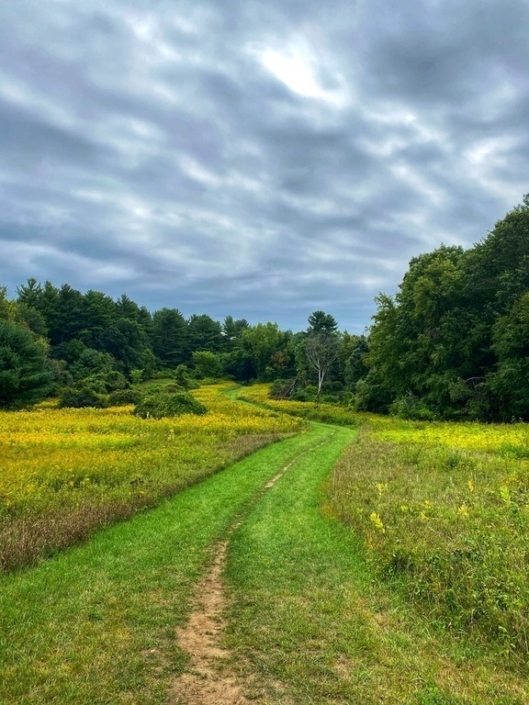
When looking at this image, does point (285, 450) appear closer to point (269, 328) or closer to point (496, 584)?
point (496, 584)

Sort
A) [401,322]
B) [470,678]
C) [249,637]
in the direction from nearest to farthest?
[470,678]
[249,637]
[401,322]

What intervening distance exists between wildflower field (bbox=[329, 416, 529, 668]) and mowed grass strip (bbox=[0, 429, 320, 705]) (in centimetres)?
331

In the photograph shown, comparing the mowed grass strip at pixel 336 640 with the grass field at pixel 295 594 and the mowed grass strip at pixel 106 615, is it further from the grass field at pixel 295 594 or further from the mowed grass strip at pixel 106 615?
the mowed grass strip at pixel 106 615

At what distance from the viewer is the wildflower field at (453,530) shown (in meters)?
5.70

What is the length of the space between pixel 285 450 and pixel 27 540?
14955 mm

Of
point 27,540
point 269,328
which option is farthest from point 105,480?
point 269,328

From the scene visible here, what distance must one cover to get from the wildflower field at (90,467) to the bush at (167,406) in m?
3.57

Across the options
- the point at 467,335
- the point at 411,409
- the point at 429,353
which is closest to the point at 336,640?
the point at 411,409

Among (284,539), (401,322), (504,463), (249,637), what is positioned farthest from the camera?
(401,322)

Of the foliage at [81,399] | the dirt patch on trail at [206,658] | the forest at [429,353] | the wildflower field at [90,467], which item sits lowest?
the foliage at [81,399]

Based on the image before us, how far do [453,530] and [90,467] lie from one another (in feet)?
35.4

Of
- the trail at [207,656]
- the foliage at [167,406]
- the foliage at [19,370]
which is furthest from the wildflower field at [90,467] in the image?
the foliage at [19,370]

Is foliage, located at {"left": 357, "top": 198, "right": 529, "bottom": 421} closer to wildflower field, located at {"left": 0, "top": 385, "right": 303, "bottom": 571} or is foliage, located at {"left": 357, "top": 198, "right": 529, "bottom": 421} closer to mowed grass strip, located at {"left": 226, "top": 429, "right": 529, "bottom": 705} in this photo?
wildflower field, located at {"left": 0, "top": 385, "right": 303, "bottom": 571}

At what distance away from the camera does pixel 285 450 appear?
861 inches
